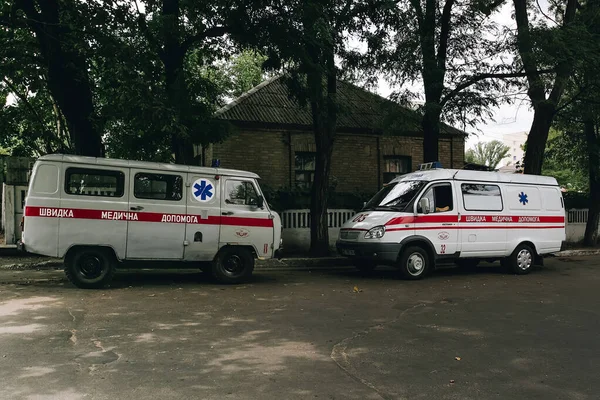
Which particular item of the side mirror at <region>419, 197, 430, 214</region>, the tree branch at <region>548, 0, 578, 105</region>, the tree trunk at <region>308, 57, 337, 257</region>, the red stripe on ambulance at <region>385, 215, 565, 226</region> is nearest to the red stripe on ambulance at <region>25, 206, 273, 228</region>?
the red stripe on ambulance at <region>385, 215, 565, 226</region>

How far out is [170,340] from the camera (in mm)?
5715

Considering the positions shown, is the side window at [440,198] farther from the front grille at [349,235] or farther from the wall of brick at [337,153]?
the wall of brick at [337,153]

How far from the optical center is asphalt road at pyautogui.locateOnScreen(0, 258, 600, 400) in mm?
4332

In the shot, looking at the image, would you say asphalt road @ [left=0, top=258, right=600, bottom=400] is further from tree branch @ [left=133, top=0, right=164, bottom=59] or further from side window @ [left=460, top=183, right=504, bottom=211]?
tree branch @ [left=133, top=0, right=164, bottom=59]

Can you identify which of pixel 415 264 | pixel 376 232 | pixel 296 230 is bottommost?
pixel 415 264

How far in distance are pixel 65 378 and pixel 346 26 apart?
447 inches

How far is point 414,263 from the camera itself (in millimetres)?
10727

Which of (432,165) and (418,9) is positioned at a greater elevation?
(418,9)

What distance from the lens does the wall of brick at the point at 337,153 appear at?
18812mm

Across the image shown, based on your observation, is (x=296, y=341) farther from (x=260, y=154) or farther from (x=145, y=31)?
(x=260, y=154)

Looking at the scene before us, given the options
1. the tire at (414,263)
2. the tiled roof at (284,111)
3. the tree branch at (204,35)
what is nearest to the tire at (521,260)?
the tire at (414,263)

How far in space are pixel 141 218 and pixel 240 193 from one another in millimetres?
1952

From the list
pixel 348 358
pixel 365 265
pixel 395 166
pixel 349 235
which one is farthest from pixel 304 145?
pixel 348 358

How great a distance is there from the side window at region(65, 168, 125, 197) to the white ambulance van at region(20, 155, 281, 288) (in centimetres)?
2
